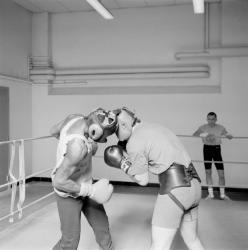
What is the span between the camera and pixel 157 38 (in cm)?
578

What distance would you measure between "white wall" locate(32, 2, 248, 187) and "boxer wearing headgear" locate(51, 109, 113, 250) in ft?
11.7

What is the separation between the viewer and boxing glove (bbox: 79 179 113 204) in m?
2.15

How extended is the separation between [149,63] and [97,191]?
3927mm

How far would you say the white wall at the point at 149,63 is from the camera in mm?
5484

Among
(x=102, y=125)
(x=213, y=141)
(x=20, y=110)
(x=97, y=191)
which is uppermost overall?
(x=20, y=110)

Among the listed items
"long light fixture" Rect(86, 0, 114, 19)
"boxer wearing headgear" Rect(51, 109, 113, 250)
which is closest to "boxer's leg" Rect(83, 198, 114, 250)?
"boxer wearing headgear" Rect(51, 109, 113, 250)

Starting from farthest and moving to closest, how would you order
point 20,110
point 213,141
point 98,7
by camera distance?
point 20,110, point 213,141, point 98,7

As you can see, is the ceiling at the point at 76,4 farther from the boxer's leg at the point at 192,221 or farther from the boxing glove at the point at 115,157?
the boxer's leg at the point at 192,221

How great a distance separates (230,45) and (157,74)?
3.93 feet

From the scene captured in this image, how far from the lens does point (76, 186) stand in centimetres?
210

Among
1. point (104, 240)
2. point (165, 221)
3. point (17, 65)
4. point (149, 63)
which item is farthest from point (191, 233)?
point (17, 65)

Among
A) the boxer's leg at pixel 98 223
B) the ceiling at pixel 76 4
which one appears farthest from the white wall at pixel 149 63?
the boxer's leg at pixel 98 223

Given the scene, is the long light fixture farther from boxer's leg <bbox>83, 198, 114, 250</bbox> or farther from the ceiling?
boxer's leg <bbox>83, 198, 114, 250</bbox>

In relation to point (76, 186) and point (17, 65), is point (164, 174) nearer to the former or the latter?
point (76, 186)
